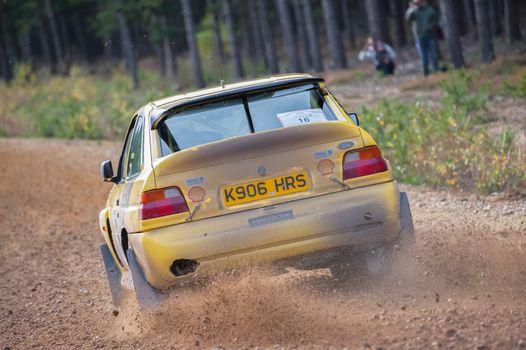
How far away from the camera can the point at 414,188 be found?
38.0 ft

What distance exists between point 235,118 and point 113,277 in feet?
6.73

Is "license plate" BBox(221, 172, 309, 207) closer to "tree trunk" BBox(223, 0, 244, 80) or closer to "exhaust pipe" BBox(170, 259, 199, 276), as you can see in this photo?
"exhaust pipe" BBox(170, 259, 199, 276)

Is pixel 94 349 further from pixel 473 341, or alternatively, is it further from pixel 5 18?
pixel 5 18

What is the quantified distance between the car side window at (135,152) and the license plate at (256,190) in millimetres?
845

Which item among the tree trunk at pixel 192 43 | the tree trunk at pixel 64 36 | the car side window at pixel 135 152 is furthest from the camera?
the tree trunk at pixel 64 36

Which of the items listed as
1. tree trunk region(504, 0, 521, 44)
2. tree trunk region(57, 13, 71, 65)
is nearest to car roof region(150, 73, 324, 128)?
tree trunk region(504, 0, 521, 44)

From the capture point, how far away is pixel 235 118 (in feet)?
21.1

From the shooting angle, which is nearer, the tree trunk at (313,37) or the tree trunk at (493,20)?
the tree trunk at (493,20)

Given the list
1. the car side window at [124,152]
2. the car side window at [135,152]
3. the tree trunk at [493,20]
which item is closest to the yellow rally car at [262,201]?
the car side window at [135,152]

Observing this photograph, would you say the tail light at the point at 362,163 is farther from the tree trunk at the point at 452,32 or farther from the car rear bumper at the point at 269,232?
the tree trunk at the point at 452,32

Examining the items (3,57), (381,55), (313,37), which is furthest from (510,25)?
(3,57)

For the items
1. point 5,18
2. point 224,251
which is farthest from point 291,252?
point 5,18

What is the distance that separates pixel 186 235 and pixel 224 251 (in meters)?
0.26

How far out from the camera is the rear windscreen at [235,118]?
6387mm
